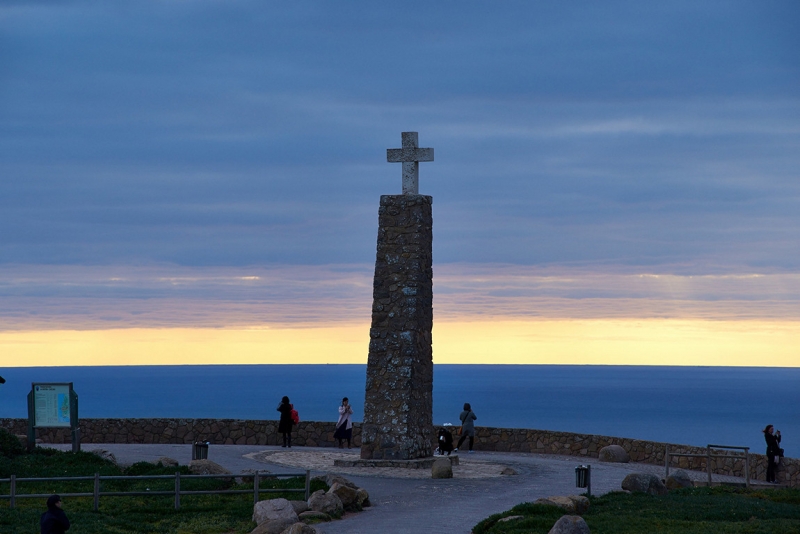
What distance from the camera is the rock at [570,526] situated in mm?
15055

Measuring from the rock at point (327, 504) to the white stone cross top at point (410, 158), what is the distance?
34.8 feet

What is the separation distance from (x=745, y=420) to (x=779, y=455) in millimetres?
117343

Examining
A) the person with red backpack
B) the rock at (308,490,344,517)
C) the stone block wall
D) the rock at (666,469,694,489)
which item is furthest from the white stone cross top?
the rock at (308,490,344,517)

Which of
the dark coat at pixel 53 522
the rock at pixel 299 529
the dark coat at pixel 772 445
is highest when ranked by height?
the dark coat at pixel 772 445

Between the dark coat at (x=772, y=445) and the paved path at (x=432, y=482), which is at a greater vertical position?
the dark coat at (x=772, y=445)

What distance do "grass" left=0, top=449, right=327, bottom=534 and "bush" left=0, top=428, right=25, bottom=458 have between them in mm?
762

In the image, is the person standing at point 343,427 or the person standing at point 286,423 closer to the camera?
the person standing at point 343,427

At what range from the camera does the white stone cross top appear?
27.3 metres

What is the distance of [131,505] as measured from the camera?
1894 centimetres

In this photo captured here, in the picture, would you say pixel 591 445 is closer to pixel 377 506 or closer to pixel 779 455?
pixel 779 455

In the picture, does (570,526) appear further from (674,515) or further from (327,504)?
(327,504)

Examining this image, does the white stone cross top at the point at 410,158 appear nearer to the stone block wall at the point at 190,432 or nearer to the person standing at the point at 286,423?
the person standing at the point at 286,423

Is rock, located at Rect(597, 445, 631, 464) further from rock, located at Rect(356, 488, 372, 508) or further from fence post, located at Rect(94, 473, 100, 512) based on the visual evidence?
fence post, located at Rect(94, 473, 100, 512)

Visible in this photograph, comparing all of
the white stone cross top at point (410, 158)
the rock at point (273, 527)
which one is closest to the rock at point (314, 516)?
the rock at point (273, 527)
